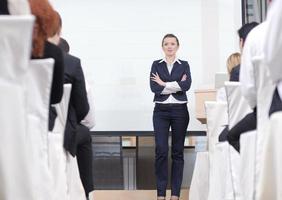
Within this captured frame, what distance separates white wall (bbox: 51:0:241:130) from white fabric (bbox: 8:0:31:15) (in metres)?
4.32

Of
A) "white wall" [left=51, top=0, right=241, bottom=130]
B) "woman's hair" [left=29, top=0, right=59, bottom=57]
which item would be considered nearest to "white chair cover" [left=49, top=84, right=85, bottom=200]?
"woman's hair" [left=29, top=0, right=59, bottom=57]

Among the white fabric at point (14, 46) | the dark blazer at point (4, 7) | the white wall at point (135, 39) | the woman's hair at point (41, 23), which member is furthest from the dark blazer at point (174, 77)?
the white fabric at point (14, 46)

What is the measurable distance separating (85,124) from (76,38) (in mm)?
2974

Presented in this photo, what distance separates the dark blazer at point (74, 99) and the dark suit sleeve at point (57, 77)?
55 cm

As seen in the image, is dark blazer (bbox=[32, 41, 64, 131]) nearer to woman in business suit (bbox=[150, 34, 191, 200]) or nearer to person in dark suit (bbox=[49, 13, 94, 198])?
person in dark suit (bbox=[49, 13, 94, 198])

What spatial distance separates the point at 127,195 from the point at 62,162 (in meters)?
2.87

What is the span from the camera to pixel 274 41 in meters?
1.88

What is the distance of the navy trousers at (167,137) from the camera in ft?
17.1

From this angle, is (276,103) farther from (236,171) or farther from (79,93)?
(79,93)

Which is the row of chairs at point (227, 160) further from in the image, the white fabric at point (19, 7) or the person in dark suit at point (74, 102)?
the white fabric at point (19, 7)

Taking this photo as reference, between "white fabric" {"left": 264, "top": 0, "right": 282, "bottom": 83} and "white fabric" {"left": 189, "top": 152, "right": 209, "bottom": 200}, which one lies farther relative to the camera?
"white fabric" {"left": 189, "top": 152, "right": 209, "bottom": 200}

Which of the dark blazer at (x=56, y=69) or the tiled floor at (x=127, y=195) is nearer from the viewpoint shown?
the dark blazer at (x=56, y=69)

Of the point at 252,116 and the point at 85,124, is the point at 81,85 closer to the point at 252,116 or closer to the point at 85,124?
the point at 85,124

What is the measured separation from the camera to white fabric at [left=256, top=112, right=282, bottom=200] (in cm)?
183
